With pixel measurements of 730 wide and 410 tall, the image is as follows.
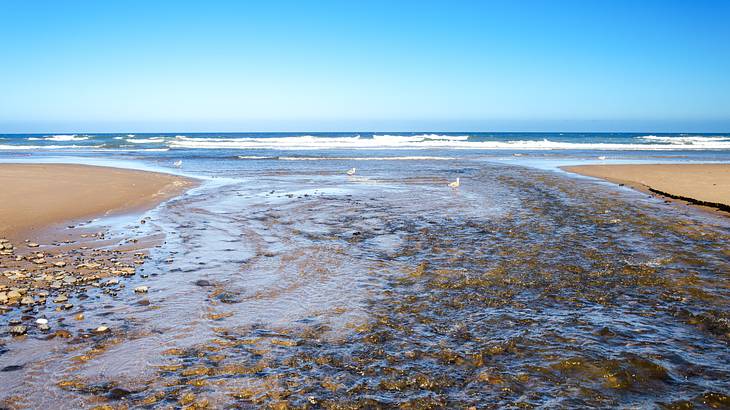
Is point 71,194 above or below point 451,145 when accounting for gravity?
below

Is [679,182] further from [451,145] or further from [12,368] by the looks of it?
[451,145]

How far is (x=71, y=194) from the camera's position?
47.9 ft

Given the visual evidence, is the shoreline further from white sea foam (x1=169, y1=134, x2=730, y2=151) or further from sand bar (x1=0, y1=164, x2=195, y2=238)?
white sea foam (x1=169, y1=134, x2=730, y2=151)

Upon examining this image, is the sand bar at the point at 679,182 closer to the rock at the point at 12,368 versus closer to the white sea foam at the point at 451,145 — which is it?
the rock at the point at 12,368

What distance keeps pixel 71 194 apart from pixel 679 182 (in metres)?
20.8

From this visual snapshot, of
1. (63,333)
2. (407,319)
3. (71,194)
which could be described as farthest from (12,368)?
(71,194)

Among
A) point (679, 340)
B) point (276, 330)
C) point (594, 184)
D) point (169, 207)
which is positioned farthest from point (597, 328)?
point (594, 184)

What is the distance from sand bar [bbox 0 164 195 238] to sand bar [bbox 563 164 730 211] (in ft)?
50.7

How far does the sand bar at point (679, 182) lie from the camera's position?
14.2 meters

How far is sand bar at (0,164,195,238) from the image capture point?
1092 cm

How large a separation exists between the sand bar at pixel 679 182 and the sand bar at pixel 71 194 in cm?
1547

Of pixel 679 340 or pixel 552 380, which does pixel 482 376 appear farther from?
pixel 679 340

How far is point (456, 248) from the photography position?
8.56 m

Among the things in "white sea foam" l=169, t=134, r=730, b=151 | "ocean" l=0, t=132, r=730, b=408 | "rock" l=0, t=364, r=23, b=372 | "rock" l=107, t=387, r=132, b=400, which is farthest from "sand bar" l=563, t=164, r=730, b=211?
"white sea foam" l=169, t=134, r=730, b=151
